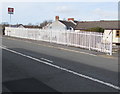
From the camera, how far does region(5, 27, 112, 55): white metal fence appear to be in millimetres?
15217

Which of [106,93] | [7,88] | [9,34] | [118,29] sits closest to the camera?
[106,93]

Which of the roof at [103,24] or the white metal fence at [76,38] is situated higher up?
the roof at [103,24]

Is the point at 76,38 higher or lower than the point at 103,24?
lower

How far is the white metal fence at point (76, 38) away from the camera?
49.9 ft

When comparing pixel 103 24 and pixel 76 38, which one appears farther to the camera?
pixel 103 24

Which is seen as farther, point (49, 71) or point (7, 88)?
point (49, 71)

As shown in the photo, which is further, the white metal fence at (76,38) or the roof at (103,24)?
the roof at (103,24)

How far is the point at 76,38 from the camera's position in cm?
1853

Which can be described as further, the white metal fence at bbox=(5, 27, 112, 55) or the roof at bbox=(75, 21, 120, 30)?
the roof at bbox=(75, 21, 120, 30)

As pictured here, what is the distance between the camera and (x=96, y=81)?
6965 mm

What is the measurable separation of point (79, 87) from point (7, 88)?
2.21 m

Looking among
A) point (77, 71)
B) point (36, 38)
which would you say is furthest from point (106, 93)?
point (36, 38)

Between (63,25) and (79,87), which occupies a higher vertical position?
(63,25)

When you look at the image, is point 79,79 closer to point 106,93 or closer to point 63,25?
point 106,93
